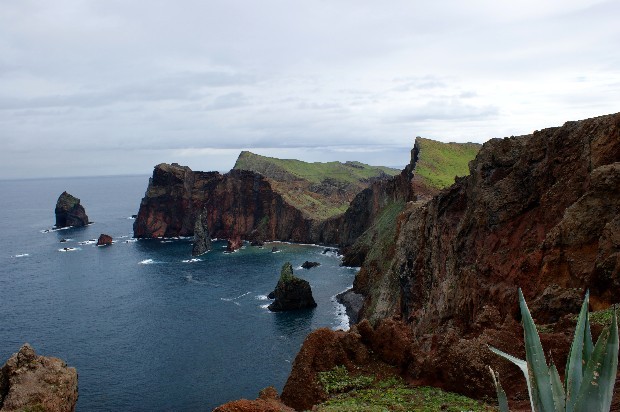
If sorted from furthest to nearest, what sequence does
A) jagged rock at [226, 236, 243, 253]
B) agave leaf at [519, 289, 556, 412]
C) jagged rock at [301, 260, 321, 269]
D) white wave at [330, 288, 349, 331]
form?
jagged rock at [226, 236, 243, 253] → jagged rock at [301, 260, 321, 269] → white wave at [330, 288, 349, 331] → agave leaf at [519, 289, 556, 412]

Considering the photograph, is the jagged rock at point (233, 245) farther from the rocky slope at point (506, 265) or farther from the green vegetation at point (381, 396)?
the green vegetation at point (381, 396)

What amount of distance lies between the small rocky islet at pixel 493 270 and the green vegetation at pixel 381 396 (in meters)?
0.60

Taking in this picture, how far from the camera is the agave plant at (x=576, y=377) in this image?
7.94m

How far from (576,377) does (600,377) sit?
103 cm

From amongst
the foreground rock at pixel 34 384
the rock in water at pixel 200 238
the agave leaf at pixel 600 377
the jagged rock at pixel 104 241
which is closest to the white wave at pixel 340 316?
the foreground rock at pixel 34 384

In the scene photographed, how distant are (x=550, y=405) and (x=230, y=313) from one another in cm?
8103

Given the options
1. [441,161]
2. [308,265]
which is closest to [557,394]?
[308,265]

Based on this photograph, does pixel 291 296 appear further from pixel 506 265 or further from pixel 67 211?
pixel 67 211

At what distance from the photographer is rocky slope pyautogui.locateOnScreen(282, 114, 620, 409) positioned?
2316cm

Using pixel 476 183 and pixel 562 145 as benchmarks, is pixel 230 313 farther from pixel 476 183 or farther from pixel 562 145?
pixel 562 145

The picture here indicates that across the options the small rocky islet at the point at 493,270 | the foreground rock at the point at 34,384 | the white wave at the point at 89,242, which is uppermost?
the small rocky islet at the point at 493,270

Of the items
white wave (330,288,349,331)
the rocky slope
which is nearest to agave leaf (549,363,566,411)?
the rocky slope

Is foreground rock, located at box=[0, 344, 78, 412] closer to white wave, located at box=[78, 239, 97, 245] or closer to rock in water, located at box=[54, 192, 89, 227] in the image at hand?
white wave, located at box=[78, 239, 97, 245]

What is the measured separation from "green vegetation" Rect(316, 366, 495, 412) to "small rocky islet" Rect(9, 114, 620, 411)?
0.60 metres
